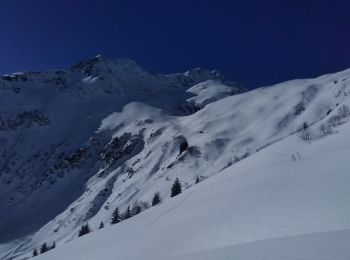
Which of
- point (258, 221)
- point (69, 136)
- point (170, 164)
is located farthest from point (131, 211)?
point (69, 136)

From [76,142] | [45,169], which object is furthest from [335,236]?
[76,142]

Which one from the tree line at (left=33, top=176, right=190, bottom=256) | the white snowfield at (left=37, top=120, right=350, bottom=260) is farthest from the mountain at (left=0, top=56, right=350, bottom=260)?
the tree line at (left=33, top=176, right=190, bottom=256)

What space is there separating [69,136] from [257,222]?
11840 centimetres

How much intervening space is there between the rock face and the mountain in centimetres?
44

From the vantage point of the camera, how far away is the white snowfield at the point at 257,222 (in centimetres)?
685

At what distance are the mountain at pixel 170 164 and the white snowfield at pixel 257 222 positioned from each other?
0.04 meters

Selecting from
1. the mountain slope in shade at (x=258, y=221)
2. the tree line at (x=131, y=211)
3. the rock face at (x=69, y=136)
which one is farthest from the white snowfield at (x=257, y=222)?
the rock face at (x=69, y=136)

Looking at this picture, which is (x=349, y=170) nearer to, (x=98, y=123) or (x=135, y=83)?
(x=98, y=123)

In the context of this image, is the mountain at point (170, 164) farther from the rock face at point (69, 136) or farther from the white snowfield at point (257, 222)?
the rock face at point (69, 136)

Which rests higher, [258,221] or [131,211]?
[131,211]

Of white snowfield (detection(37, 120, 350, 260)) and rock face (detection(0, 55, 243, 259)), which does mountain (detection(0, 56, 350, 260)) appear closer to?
white snowfield (detection(37, 120, 350, 260))

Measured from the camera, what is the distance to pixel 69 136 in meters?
123

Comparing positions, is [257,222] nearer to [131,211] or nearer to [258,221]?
[258,221]

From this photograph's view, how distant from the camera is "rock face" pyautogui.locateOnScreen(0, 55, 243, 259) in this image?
85500 mm
